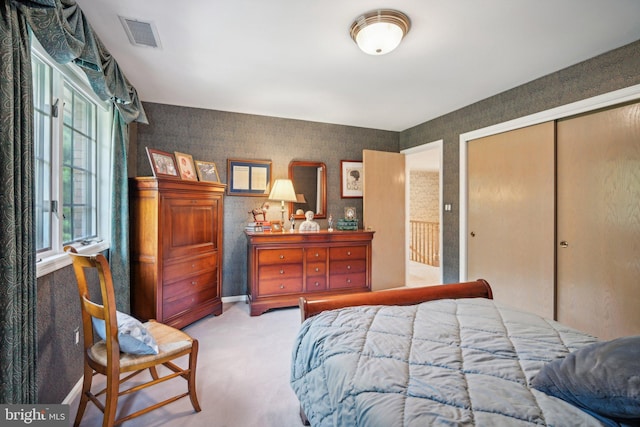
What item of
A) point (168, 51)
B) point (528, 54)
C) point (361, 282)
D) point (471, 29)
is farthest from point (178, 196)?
point (528, 54)

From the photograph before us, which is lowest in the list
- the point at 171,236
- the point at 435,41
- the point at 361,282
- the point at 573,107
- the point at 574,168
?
the point at 361,282

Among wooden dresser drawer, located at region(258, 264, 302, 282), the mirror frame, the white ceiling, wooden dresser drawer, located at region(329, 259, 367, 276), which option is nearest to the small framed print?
the mirror frame

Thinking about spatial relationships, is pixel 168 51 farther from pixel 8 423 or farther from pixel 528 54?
pixel 528 54

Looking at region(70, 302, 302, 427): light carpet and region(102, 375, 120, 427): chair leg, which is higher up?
region(102, 375, 120, 427): chair leg

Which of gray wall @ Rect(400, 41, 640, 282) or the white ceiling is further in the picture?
gray wall @ Rect(400, 41, 640, 282)

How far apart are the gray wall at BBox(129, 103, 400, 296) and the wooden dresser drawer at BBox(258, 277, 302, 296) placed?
63 centimetres

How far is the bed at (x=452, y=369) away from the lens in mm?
829

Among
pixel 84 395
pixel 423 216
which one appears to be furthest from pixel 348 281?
pixel 423 216

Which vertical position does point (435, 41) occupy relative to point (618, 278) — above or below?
above

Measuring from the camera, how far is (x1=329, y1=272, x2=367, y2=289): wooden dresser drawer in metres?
3.64

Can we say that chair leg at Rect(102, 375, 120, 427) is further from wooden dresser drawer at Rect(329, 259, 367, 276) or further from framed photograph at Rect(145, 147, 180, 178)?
wooden dresser drawer at Rect(329, 259, 367, 276)

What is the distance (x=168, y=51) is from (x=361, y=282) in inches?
122

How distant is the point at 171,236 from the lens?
2729 mm

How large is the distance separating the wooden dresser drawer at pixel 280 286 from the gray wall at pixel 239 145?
627 mm
